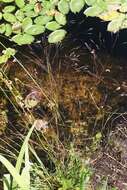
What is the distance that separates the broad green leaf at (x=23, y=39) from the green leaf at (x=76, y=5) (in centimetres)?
36

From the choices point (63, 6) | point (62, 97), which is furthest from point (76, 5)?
point (62, 97)

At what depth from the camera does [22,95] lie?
302 centimetres

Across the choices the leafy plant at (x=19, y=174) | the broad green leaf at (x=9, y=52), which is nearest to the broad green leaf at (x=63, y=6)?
the broad green leaf at (x=9, y=52)

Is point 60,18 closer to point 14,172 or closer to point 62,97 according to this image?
point 62,97

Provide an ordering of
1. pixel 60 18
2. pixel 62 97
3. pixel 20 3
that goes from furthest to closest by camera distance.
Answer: pixel 20 3 → pixel 60 18 → pixel 62 97

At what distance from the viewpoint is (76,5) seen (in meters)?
3.31

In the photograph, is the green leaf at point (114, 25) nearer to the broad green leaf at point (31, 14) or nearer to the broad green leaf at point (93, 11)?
the broad green leaf at point (93, 11)

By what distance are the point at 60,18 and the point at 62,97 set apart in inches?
26.0

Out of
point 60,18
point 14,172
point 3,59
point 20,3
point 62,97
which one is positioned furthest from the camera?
point 20,3

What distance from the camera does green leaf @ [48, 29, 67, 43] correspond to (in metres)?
3.24

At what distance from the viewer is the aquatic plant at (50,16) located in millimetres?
3240

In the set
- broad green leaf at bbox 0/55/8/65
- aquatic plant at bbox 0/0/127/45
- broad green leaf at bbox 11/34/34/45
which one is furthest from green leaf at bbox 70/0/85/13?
broad green leaf at bbox 0/55/8/65

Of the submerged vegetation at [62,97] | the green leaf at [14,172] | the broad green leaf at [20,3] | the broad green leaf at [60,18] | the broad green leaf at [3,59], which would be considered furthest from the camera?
the broad green leaf at [20,3]

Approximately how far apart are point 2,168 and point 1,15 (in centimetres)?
128
